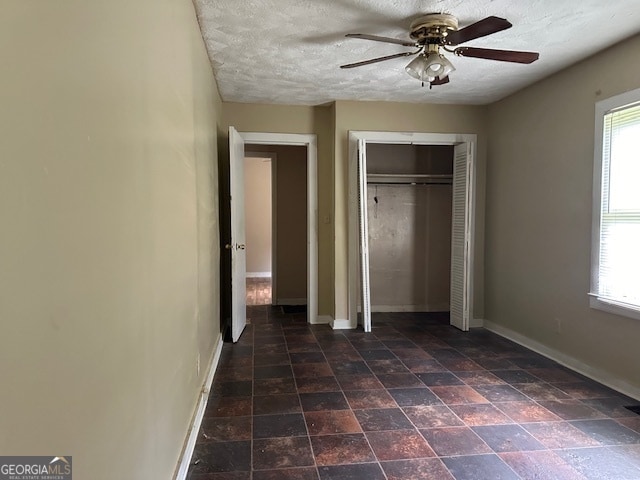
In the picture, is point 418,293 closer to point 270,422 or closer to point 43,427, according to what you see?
point 270,422

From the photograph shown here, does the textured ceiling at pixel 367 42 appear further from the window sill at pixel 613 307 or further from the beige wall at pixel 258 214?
the beige wall at pixel 258 214

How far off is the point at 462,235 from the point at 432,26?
2.52m

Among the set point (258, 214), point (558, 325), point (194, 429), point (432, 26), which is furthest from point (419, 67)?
point (258, 214)

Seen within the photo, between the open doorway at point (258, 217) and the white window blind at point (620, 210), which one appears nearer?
the white window blind at point (620, 210)

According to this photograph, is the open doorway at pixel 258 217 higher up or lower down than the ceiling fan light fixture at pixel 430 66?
lower down

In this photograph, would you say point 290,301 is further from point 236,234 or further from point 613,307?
point 613,307

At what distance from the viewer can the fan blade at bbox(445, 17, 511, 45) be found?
2127mm

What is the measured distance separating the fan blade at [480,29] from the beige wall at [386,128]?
198 cm

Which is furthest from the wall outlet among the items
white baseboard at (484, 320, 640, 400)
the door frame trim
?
the door frame trim

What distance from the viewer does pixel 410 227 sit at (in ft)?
17.5

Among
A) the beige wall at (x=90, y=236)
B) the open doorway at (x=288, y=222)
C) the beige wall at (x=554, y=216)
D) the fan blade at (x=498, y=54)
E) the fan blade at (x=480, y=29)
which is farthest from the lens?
the open doorway at (x=288, y=222)

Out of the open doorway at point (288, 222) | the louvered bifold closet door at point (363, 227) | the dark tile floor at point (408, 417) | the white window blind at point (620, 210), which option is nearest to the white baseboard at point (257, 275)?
the open doorway at point (288, 222)

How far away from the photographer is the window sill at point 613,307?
273 cm

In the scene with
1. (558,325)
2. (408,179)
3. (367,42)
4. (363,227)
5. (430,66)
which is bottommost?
(558,325)
